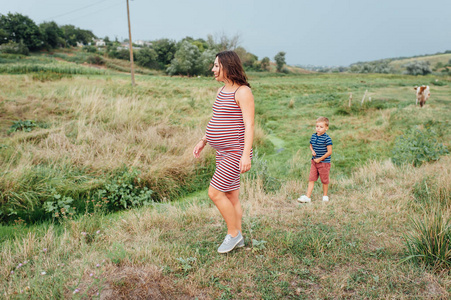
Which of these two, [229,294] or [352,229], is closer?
[229,294]

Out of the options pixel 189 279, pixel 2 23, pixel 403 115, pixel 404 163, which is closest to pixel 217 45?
pixel 2 23

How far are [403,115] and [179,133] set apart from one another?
30.8 ft

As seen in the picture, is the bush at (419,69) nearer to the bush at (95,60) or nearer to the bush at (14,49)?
the bush at (95,60)

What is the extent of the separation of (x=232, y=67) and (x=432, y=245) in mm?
2511

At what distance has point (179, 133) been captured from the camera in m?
8.96

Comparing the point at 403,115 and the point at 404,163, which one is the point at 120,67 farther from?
the point at 404,163

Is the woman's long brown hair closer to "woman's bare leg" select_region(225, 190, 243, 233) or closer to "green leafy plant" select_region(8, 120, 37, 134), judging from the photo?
"woman's bare leg" select_region(225, 190, 243, 233)

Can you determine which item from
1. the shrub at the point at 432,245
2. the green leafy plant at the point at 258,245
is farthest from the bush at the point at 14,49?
the shrub at the point at 432,245

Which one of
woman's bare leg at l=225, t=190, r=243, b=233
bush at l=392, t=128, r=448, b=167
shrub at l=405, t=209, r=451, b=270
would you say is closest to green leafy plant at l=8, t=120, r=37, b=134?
woman's bare leg at l=225, t=190, r=243, b=233

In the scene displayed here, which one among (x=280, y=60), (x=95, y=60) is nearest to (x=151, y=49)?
(x=95, y=60)

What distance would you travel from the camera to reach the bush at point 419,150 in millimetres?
6133

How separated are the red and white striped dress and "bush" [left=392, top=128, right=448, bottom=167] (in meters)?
4.93

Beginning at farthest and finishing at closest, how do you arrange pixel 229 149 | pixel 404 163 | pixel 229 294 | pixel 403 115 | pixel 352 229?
pixel 403 115
pixel 404 163
pixel 352 229
pixel 229 149
pixel 229 294

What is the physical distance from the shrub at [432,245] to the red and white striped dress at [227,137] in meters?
1.78
